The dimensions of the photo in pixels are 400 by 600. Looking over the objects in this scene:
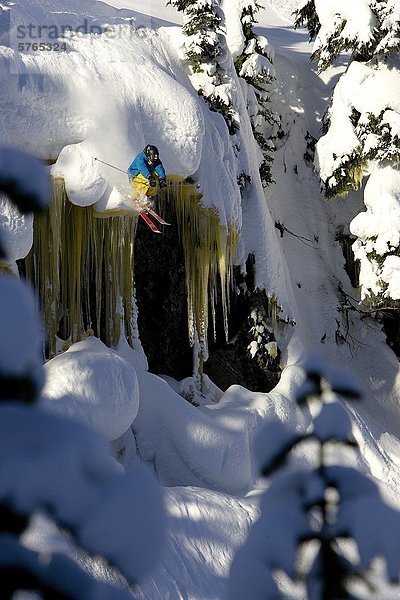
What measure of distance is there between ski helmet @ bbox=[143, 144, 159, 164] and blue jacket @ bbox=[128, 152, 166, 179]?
0.13 ft

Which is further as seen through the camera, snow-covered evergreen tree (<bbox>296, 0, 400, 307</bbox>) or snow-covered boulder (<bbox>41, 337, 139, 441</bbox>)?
snow-covered evergreen tree (<bbox>296, 0, 400, 307</bbox>)

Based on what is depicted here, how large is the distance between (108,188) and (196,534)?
2.94 meters

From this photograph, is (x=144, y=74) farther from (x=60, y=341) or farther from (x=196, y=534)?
(x=196, y=534)

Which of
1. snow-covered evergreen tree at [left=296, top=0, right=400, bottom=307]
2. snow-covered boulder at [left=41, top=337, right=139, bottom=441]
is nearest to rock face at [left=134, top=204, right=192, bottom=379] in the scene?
snow-covered evergreen tree at [left=296, top=0, right=400, bottom=307]

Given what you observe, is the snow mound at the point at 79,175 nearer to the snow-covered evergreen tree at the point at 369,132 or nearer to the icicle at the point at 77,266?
the icicle at the point at 77,266

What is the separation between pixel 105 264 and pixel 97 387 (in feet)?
5.97

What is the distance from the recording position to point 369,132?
8.80m

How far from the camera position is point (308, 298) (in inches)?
393

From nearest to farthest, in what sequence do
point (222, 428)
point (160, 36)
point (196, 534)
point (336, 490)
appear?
point (336, 490) < point (196, 534) < point (222, 428) < point (160, 36)

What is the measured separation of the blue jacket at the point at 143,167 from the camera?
5684mm

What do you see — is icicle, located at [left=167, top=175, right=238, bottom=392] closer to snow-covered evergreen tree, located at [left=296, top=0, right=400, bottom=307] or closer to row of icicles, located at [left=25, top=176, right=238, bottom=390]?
row of icicles, located at [left=25, top=176, right=238, bottom=390]

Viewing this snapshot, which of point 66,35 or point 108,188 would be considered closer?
point 108,188

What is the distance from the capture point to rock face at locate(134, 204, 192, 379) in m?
7.73

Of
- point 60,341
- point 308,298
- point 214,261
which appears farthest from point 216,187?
point 308,298
